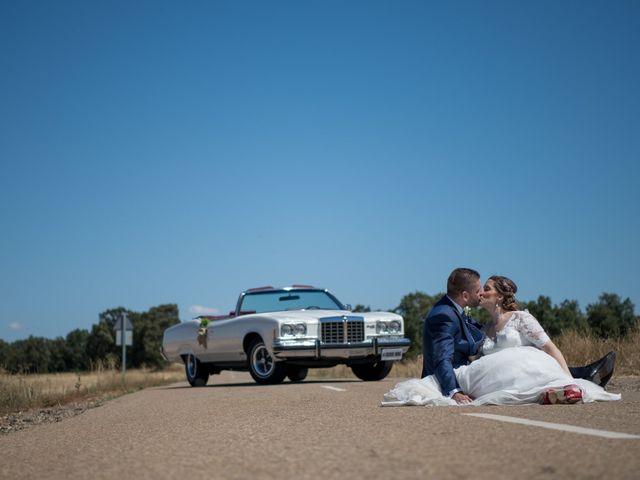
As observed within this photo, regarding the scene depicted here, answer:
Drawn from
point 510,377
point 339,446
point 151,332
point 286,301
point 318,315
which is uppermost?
point 151,332

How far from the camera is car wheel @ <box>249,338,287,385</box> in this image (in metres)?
17.2

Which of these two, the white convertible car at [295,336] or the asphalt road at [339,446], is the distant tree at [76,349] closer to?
the white convertible car at [295,336]

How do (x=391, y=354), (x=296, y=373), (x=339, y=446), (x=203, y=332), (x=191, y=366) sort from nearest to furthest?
1. (x=339, y=446)
2. (x=391, y=354)
3. (x=296, y=373)
4. (x=203, y=332)
5. (x=191, y=366)

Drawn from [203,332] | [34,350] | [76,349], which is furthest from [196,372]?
[76,349]

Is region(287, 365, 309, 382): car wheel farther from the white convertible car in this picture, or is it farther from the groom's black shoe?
the groom's black shoe

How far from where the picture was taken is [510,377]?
A: 26.9 ft

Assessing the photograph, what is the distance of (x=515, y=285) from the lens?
342 inches

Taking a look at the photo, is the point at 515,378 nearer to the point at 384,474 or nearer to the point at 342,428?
the point at 342,428

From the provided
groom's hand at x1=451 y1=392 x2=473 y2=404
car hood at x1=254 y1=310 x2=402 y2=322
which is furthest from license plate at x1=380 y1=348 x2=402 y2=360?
groom's hand at x1=451 y1=392 x2=473 y2=404

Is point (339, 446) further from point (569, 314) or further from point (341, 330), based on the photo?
point (569, 314)

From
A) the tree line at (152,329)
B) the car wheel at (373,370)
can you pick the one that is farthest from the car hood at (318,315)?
the tree line at (152,329)

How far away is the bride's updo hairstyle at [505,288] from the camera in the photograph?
863 centimetres

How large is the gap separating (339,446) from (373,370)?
1319 cm

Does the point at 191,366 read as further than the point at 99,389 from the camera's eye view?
No
